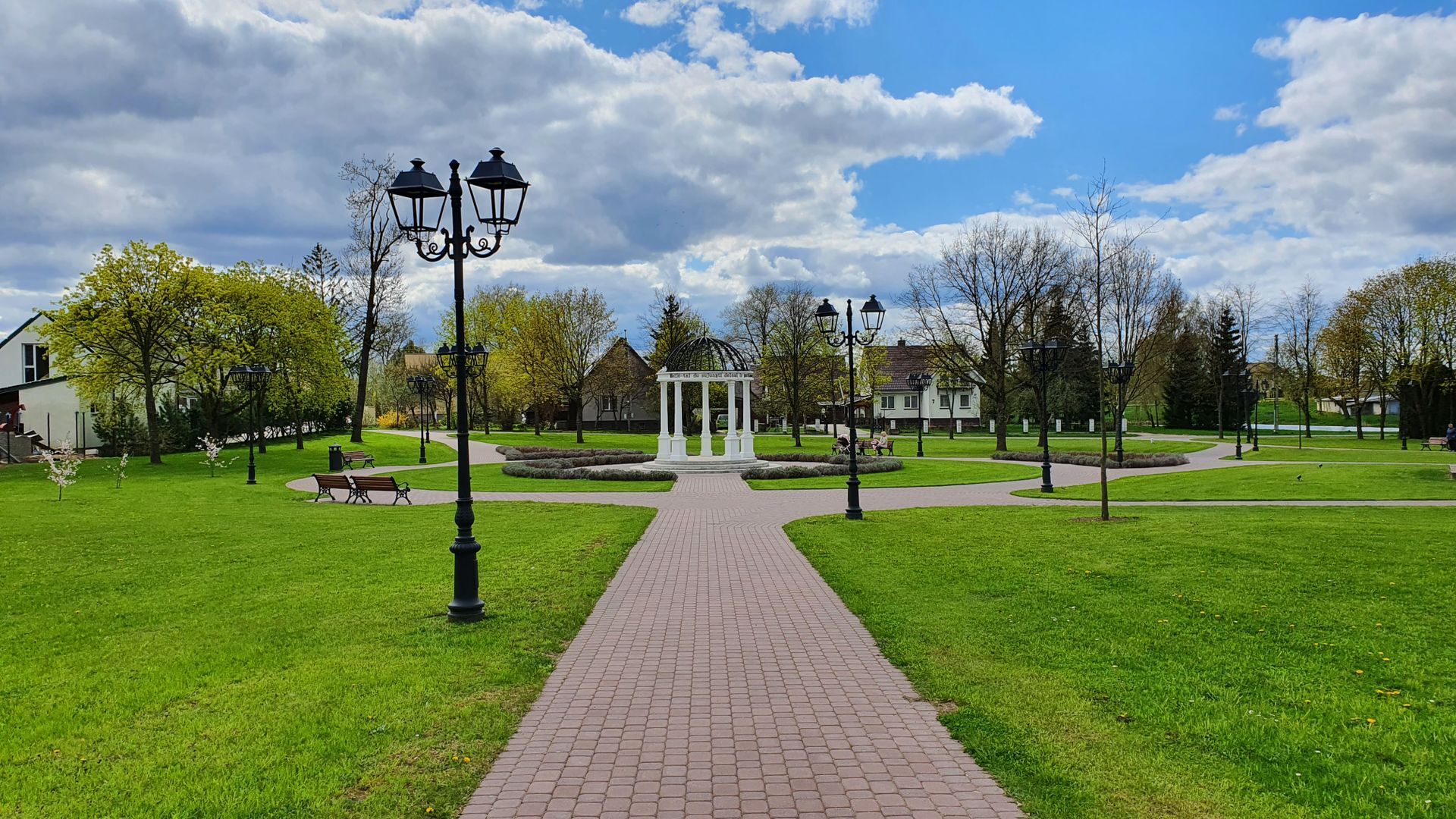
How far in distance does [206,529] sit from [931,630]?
42.7ft

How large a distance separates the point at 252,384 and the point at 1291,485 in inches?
1208

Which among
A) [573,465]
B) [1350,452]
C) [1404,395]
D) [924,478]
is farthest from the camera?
[1404,395]

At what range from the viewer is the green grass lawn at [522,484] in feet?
75.8

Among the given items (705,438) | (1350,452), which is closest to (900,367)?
(1350,452)

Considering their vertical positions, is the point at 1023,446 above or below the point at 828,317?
below

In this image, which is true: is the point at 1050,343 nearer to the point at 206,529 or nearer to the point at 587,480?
the point at 587,480

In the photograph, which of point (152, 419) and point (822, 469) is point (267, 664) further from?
point (152, 419)

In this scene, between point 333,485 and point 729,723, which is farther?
point 333,485

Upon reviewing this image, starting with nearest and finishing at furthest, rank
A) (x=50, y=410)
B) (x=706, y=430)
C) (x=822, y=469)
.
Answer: (x=822, y=469) → (x=706, y=430) → (x=50, y=410)

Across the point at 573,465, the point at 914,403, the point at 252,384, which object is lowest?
the point at 573,465

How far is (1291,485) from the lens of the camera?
20391 millimetres

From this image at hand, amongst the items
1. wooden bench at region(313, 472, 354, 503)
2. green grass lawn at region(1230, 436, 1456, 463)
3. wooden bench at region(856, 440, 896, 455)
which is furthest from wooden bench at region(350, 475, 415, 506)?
green grass lawn at region(1230, 436, 1456, 463)

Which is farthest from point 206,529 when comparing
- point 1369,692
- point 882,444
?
point 882,444

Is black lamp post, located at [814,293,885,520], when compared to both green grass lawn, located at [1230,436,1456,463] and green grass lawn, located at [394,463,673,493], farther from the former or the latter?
green grass lawn, located at [1230,436,1456,463]
